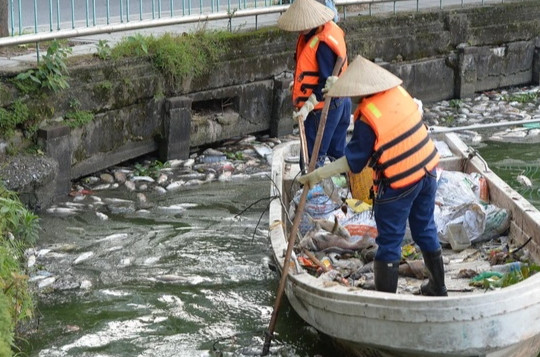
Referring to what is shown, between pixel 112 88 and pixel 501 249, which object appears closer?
pixel 501 249

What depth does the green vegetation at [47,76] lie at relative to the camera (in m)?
8.98

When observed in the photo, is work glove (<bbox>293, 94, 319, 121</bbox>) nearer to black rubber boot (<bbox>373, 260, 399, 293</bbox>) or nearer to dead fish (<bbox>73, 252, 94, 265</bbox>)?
black rubber boot (<bbox>373, 260, 399, 293</bbox>)

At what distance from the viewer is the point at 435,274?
6160mm

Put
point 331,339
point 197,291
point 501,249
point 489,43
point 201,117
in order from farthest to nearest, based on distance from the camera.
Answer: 1. point 489,43
2. point 201,117
3. point 197,291
4. point 501,249
5. point 331,339

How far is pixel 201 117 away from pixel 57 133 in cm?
228

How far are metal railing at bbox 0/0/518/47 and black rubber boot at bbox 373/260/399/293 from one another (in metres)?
4.52

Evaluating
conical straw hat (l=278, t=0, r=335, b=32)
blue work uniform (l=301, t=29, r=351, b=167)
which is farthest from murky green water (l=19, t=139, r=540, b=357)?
conical straw hat (l=278, t=0, r=335, b=32)

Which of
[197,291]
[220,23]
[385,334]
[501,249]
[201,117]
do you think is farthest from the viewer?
[220,23]

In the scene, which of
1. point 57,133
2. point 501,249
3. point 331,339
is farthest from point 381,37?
point 331,339

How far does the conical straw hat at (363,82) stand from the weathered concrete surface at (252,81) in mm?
4034

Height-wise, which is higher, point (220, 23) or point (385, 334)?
point (220, 23)

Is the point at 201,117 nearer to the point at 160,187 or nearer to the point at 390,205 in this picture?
the point at 160,187

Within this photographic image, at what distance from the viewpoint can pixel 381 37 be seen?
42.3 feet

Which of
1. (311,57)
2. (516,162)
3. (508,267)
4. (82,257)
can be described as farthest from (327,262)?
(516,162)
